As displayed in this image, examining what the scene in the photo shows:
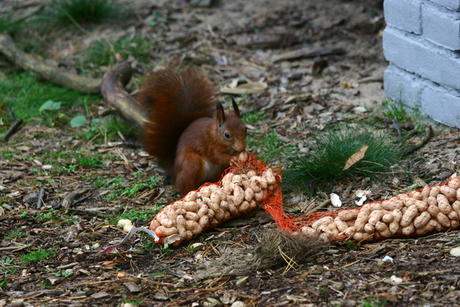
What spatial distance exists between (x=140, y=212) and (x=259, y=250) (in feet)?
2.92

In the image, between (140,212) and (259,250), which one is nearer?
(259,250)

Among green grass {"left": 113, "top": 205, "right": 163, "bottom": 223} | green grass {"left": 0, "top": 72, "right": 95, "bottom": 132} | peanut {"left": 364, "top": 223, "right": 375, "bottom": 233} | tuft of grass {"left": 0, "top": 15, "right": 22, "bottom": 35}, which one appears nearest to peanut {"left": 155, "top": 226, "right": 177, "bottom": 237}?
green grass {"left": 113, "top": 205, "right": 163, "bottom": 223}

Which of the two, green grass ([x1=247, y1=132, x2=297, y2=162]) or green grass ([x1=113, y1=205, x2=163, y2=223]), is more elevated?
green grass ([x1=113, y1=205, x2=163, y2=223])

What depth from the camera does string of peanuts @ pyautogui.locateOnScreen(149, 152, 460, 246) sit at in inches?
110

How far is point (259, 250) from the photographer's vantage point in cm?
270

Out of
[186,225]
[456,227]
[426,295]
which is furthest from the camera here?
[186,225]

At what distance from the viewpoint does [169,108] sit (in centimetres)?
372

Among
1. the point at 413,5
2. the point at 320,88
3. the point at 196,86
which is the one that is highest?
the point at 413,5

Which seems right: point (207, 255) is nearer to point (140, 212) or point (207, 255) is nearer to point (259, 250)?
point (259, 250)

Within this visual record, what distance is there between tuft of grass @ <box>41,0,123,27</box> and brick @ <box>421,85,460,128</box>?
3.11m

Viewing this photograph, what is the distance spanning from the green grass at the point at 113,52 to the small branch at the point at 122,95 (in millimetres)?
647

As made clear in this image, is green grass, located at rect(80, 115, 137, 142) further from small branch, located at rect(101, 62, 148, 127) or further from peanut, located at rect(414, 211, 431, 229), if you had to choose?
peanut, located at rect(414, 211, 431, 229)

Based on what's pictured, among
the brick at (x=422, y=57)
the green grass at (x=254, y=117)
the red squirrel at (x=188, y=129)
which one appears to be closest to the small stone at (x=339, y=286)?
the red squirrel at (x=188, y=129)

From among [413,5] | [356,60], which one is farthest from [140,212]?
[356,60]
